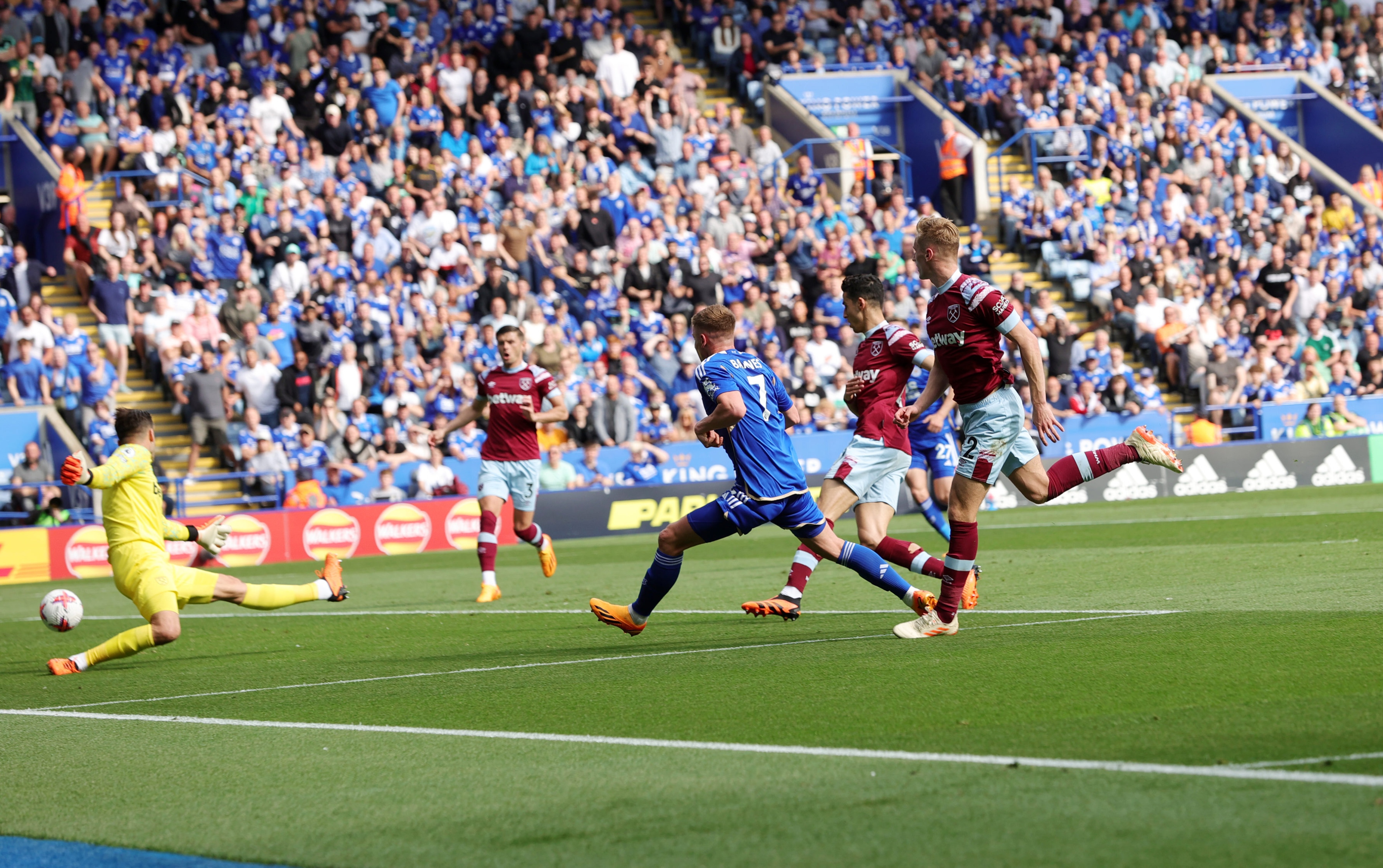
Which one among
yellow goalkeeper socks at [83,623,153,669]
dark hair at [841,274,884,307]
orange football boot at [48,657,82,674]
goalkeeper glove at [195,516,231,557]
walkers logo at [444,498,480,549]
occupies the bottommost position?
walkers logo at [444,498,480,549]

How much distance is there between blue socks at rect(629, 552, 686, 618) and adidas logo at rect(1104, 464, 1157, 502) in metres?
16.2

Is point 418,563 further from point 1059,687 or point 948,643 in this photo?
point 1059,687

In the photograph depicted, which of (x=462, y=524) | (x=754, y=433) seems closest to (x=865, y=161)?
(x=462, y=524)

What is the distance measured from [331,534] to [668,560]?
13.1 m

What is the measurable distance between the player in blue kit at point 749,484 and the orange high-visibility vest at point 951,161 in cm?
2231

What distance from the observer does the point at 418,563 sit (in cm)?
2008

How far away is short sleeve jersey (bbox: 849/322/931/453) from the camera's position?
36.7 ft

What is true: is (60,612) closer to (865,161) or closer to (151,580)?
(151,580)

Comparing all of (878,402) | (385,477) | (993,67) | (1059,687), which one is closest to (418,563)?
(385,477)

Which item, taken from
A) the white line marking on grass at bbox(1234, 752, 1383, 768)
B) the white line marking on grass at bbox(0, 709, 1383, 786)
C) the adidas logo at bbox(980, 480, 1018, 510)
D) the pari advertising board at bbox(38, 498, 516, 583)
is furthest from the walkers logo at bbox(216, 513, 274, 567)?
the white line marking on grass at bbox(1234, 752, 1383, 768)

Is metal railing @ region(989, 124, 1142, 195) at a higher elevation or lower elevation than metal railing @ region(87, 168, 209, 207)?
lower

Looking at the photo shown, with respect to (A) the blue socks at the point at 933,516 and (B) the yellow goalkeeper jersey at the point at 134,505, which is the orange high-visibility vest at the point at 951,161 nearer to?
(A) the blue socks at the point at 933,516

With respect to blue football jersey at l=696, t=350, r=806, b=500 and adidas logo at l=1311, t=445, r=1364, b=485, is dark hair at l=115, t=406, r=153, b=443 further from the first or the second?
adidas logo at l=1311, t=445, r=1364, b=485

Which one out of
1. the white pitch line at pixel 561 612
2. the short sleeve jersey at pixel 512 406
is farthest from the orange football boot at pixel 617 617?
the short sleeve jersey at pixel 512 406
